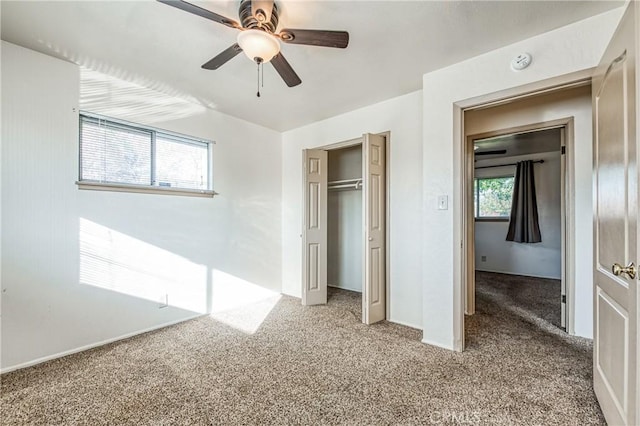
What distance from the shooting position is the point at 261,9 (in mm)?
1620

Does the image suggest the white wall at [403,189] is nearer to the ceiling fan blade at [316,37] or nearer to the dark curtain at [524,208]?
the ceiling fan blade at [316,37]

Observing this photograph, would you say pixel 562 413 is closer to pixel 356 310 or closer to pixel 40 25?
pixel 356 310

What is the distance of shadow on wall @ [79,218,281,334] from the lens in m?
2.58

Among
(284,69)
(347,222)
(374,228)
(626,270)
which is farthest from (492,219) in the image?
(284,69)

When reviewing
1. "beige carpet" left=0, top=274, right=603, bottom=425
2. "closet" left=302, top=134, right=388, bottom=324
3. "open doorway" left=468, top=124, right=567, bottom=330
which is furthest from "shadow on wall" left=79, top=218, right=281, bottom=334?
"open doorway" left=468, top=124, right=567, bottom=330

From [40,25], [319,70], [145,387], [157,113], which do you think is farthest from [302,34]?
[145,387]

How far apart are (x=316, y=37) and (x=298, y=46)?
0.57 m

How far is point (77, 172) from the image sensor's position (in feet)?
8.14

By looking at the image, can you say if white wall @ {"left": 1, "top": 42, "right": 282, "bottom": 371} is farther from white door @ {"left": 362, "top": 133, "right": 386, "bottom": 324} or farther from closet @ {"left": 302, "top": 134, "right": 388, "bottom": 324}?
white door @ {"left": 362, "top": 133, "right": 386, "bottom": 324}

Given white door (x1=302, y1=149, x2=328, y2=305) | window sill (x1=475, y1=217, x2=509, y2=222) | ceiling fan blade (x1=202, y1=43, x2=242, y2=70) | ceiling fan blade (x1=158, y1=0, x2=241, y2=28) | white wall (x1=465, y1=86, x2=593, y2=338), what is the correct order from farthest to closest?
window sill (x1=475, y1=217, x2=509, y2=222), white door (x1=302, y1=149, x2=328, y2=305), white wall (x1=465, y1=86, x2=593, y2=338), ceiling fan blade (x1=202, y1=43, x2=242, y2=70), ceiling fan blade (x1=158, y1=0, x2=241, y2=28)

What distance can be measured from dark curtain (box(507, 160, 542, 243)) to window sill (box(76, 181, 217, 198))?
18.4 feet

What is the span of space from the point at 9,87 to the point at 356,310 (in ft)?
12.3

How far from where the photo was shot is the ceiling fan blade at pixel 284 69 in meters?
1.87

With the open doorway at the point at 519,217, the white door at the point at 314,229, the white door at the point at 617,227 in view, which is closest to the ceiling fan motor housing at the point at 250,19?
the white door at the point at 617,227
